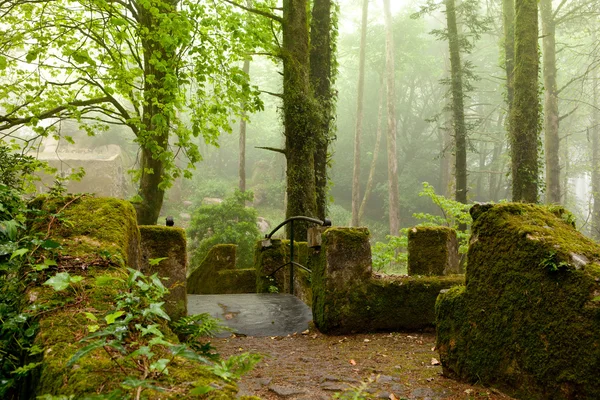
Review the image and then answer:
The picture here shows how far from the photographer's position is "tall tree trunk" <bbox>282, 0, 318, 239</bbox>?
32.6 feet

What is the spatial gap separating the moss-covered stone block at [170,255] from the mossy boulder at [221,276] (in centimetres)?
608

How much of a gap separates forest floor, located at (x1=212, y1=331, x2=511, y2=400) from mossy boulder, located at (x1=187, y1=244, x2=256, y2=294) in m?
5.13

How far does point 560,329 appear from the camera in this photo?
2.77 metres

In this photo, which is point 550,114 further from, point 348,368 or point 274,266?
point 348,368

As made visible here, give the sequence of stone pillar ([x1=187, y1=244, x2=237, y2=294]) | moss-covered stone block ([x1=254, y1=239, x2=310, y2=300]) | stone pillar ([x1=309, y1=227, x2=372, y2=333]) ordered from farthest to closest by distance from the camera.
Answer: stone pillar ([x1=187, y1=244, x2=237, y2=294]) < moss-covered stone block ([x1=254, y1=239, x2=310, y2=300]) < stone pillar ([x1=309, y1=227, x2=372, y2=333])

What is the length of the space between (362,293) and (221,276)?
6208 millimetres

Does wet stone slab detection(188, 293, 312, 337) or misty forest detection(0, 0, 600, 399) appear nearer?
misty forest detection(0, 0, 600, 399)

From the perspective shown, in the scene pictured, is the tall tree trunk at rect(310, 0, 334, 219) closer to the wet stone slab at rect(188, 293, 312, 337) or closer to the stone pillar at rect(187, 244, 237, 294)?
the stone pillar at rect(187, 244, 237, 294)

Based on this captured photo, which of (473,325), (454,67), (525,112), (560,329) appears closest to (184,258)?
(473,325)

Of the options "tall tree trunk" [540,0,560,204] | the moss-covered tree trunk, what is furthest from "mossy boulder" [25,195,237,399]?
"tall tree trunk" [540,0,560,204]

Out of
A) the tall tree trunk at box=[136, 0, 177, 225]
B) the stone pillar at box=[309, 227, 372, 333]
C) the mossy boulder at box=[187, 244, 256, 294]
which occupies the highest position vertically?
the tall tree trunk at box=[136, 0, 177, 225]

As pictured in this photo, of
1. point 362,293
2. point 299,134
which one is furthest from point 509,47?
point 362,293

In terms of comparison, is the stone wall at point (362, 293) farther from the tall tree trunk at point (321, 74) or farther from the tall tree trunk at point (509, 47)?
the tall tree trunk at point (509, 47)

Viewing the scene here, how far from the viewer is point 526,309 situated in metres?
2.99
